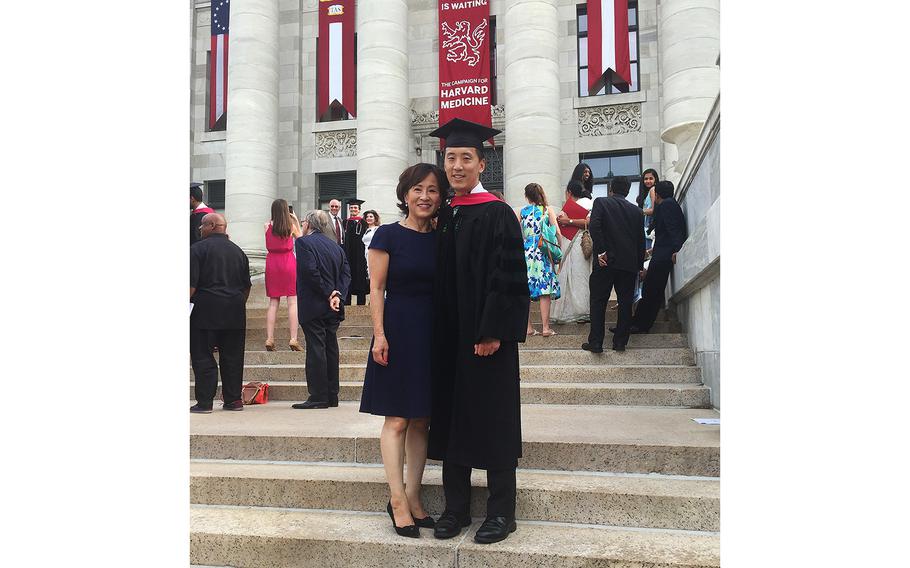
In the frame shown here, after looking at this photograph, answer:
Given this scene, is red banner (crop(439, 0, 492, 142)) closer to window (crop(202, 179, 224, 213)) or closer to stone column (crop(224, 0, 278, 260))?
stone column (crop(224, 0, 278, 260))

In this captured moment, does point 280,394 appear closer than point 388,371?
No

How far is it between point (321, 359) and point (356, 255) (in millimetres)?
4575

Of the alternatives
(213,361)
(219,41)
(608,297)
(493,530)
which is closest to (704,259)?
(608,297)

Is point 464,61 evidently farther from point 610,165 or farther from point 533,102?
point 610,165

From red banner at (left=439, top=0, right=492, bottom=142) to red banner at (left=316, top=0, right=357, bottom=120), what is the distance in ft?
10.3

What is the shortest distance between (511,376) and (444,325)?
46cm

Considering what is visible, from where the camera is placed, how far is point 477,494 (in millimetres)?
4191

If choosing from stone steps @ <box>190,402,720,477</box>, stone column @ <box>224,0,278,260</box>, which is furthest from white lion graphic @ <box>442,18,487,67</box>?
stone steps @ <box>190,402,720,477</box>

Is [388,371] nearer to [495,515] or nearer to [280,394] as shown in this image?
[495,515]

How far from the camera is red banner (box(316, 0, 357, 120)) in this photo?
789 inches
